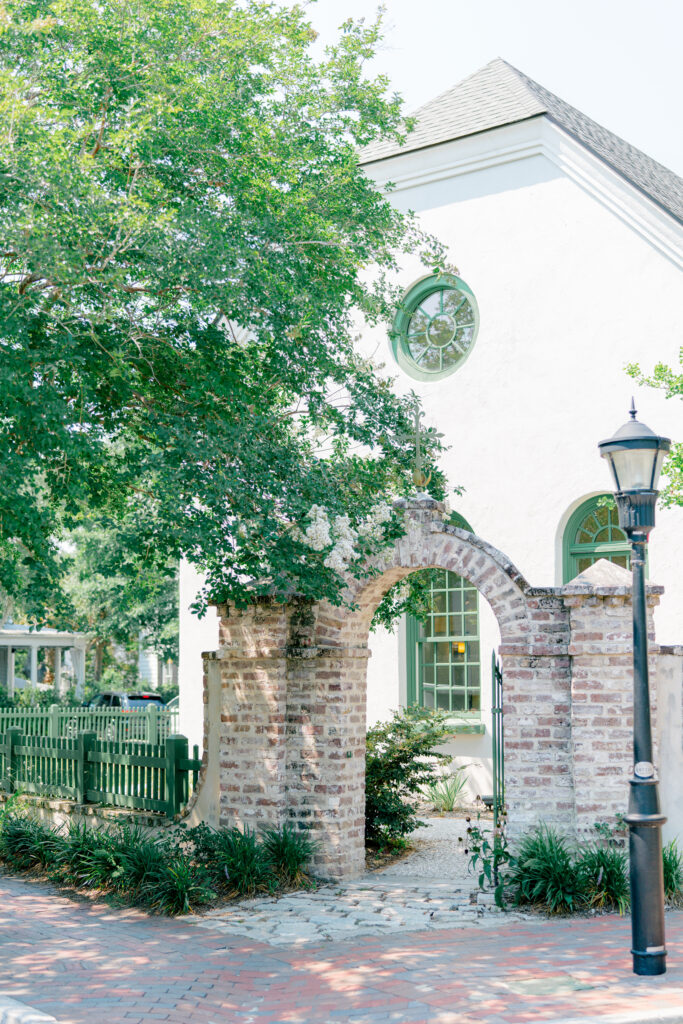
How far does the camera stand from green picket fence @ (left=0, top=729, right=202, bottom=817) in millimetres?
10203

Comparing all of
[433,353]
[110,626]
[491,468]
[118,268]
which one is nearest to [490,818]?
[491,468]

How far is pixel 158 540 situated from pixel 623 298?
7415mm

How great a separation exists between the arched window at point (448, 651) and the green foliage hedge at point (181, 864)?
17.8 feet

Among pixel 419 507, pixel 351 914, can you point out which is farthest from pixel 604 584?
pixel 351 914

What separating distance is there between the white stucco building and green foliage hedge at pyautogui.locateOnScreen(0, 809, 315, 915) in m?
4.56

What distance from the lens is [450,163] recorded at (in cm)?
1485

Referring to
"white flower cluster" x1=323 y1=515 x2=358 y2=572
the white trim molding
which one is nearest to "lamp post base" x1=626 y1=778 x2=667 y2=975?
"white flower cluster" x1=323 y1=515 x2=358 y2=572

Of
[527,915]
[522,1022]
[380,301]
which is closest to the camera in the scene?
[522,1022]

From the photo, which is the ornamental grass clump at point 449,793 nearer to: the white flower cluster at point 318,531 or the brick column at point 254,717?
the brick column at point 254,717

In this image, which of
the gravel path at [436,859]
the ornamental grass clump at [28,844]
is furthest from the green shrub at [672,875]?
the ornamental grass clump at [28,844]

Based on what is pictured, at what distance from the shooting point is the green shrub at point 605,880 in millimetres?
8102

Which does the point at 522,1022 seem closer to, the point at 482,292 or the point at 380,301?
the point at 380,301

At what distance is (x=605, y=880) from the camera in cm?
819

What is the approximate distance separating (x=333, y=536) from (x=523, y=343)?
Result: 6.55 meters
